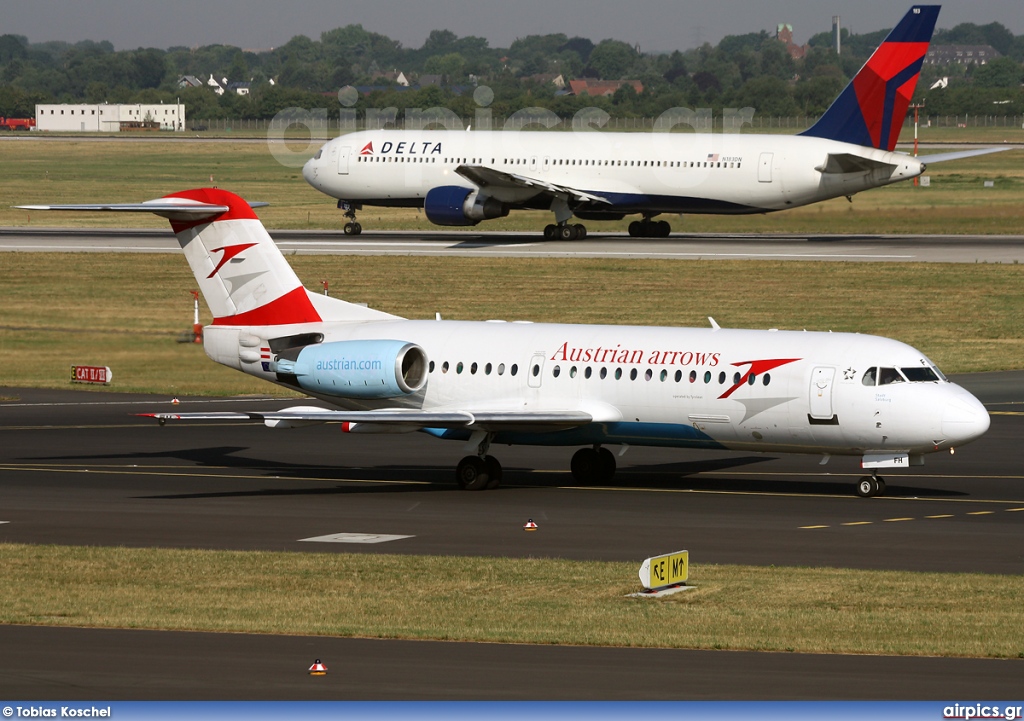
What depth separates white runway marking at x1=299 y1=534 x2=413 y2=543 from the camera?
2756 centimetres

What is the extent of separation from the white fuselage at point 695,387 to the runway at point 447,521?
1299 mm

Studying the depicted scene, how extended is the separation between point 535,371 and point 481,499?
3148mm

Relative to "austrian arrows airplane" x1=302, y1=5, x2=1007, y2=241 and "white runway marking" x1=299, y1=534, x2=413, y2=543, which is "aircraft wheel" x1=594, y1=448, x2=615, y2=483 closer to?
"white runway marking" x1=299, y1=534, x2=413, y2=543

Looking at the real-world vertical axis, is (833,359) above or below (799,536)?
above

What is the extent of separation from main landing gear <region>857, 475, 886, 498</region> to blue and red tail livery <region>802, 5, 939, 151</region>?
4304 centimetres

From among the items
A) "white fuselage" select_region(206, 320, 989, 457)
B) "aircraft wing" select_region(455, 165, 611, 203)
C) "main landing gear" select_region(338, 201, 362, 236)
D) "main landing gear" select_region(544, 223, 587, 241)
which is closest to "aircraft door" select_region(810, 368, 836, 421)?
"white fuselage" select_region(206, 320, 989, 457)

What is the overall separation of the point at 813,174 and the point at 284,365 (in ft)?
143

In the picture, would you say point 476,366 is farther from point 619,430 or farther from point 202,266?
point 202,266

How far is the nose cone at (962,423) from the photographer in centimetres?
2998

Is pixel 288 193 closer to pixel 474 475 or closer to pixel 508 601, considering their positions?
pixel 474 475

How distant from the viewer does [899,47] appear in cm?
7181

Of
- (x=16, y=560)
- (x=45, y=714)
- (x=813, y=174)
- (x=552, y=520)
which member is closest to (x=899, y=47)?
(x=813, y=174)

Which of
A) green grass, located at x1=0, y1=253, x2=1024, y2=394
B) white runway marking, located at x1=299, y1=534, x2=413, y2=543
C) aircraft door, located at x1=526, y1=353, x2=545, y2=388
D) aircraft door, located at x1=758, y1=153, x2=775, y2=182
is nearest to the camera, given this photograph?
white runway marking, located at x1=299, y1=534, x2=413, y2=543

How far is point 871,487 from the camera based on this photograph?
31.7 m
